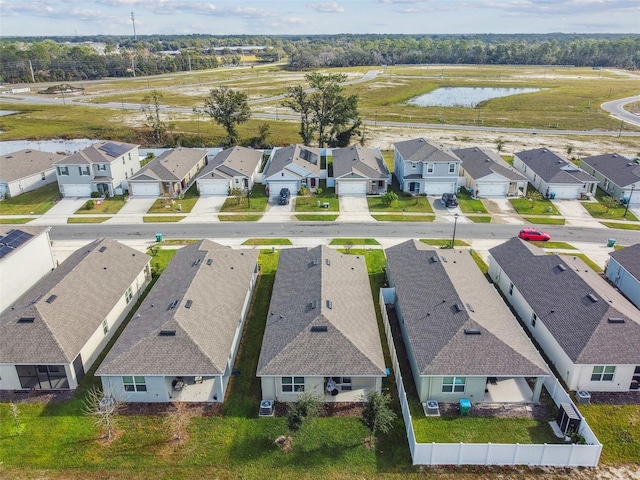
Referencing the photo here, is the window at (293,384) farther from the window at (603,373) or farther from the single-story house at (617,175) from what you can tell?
the single-story house at (617,175)

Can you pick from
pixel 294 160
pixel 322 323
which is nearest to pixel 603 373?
pixel 322 323

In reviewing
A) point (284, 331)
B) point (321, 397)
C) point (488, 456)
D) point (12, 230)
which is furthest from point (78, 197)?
point (488, 456)

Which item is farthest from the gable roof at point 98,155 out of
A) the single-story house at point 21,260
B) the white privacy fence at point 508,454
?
the white privacy fence at point 508,454

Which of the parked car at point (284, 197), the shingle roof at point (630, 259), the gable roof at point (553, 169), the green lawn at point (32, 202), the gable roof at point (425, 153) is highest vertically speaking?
the gable roof at point (425, 153)

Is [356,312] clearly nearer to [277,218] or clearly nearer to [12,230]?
[277,218]

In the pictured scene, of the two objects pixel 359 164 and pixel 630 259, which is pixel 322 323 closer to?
pixel 630 259

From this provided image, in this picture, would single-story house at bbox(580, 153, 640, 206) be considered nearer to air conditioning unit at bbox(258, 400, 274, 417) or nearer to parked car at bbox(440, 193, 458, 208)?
parked car at bbox(440, 193, 458, 208)
